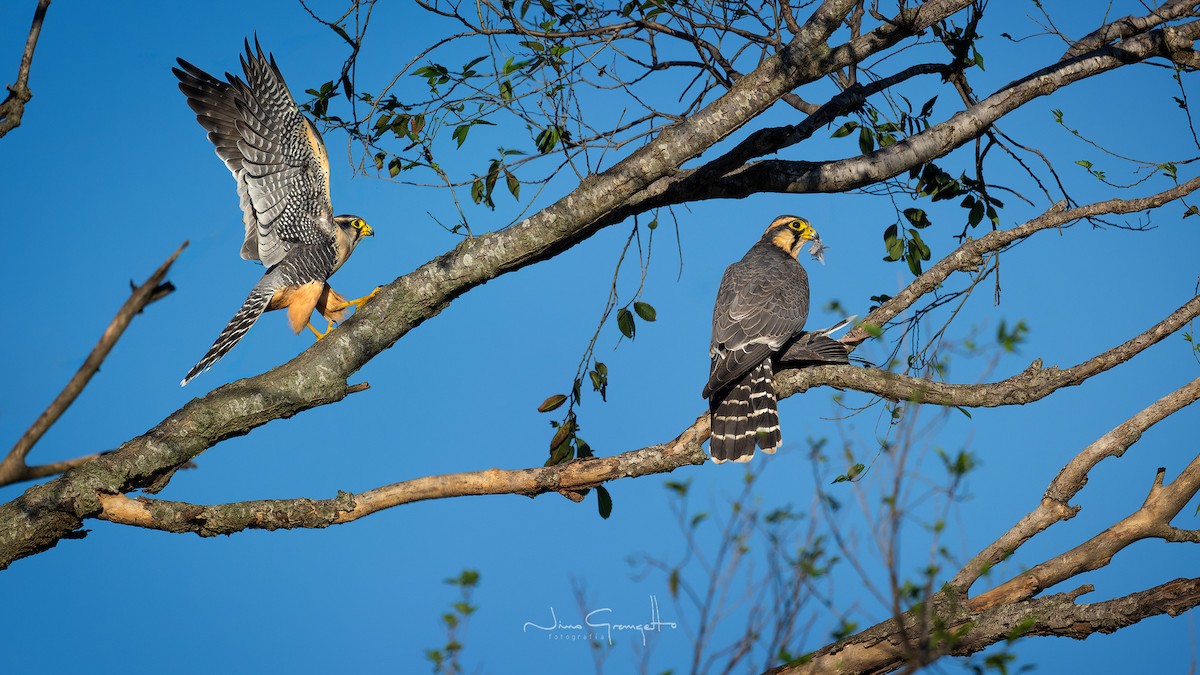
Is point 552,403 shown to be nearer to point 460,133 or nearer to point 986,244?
point 460,133

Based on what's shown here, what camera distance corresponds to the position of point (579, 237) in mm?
4246

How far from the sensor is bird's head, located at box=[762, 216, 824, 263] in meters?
5.45

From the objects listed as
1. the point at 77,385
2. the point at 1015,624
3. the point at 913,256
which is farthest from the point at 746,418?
the point at 77,385

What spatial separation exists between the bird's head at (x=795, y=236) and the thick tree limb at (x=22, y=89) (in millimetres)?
3700

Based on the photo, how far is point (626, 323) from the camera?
4.55m

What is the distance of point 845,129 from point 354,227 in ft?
9.59

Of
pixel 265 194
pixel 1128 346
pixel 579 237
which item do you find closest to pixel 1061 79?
pixel 1128 346

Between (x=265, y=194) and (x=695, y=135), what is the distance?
8.26 ft

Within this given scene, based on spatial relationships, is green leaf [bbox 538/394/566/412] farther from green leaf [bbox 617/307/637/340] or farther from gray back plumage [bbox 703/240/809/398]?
gray back plumage [bbox 703/240/809/398]

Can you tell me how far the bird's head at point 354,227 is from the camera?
5.71 metres

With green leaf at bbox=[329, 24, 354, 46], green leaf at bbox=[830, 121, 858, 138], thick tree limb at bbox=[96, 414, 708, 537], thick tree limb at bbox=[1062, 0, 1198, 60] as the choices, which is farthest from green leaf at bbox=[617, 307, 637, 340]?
thick tree limb at bbox=[1062, 0, 1198, 60]

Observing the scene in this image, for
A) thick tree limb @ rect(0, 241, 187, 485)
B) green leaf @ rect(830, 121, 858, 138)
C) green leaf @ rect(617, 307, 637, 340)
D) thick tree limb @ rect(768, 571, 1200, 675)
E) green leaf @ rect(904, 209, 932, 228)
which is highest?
green leaf @ rect(830, 121, 858, 138)

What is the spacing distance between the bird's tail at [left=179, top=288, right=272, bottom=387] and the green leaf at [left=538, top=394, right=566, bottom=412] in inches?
63.2

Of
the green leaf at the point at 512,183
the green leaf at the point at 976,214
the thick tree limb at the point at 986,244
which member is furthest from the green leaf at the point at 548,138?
the green leaf at the point at 976,214
